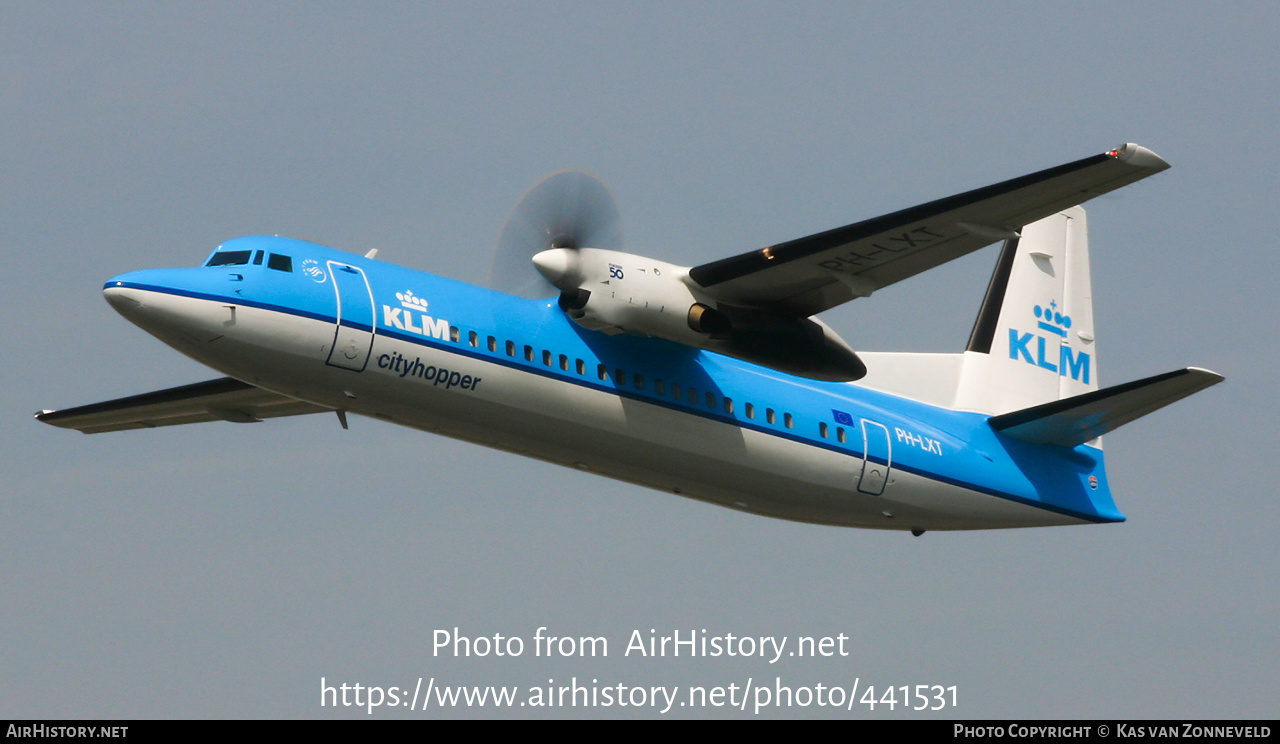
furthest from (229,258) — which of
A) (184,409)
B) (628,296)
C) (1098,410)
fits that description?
(1098,410)

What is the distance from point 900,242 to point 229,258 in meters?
7.15

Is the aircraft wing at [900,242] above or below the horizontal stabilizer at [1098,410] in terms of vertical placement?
above

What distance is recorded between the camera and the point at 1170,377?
58.4 ft

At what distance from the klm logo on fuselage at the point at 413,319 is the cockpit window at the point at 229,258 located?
153cm

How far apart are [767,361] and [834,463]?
92.9 inches

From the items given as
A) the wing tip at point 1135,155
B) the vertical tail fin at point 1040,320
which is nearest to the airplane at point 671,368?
the wing tip at point 1135,155

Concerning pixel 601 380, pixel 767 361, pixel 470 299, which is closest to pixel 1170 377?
pixel 767 361

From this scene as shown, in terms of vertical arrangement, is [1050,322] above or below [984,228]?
above

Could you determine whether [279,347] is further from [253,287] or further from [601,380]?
[601,380]

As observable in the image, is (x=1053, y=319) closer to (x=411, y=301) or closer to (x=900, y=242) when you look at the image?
(x=900, y=242)

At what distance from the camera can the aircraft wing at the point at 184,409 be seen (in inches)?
755

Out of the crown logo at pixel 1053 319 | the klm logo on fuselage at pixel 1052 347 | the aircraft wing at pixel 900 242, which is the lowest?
the aircraft wing at pixel 900 242

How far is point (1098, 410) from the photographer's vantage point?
19.5 meters

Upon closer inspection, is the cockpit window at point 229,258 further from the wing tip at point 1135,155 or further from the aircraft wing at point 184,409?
the wing tip at point 1135,155
